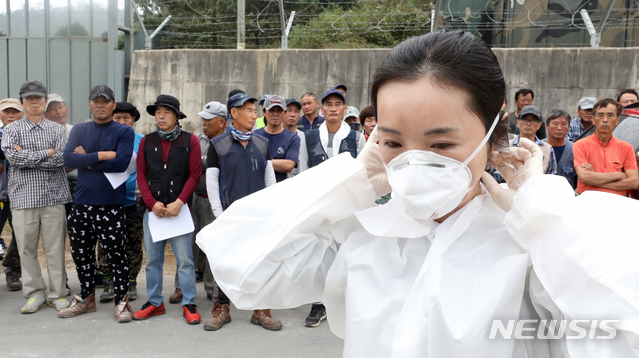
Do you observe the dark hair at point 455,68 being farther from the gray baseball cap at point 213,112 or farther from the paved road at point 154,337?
the gray baseball cap at point 213,112

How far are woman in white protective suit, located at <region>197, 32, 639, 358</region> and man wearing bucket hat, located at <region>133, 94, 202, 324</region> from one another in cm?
328

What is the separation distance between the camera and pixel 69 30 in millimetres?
9156

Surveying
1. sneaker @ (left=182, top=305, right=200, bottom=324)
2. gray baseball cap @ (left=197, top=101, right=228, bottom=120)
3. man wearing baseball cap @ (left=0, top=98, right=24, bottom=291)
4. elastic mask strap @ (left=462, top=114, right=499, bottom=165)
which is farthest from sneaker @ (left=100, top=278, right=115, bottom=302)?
elastic mask strap @ (left=462, top=114, right=499, bottom=165)

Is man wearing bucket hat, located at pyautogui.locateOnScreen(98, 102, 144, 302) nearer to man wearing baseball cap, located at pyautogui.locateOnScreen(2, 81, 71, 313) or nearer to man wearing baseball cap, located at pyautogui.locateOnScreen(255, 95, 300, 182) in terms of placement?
man wearing baseball cap, located at pyautogui.locateOnScreen(2, 81, 71, 313)

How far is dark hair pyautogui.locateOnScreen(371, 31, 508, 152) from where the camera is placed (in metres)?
1.17

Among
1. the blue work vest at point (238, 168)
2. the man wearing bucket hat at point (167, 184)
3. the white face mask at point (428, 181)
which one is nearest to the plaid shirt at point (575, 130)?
the blue work vest at point (238, 168)

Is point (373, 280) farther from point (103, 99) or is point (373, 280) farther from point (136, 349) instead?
point (103, 99)

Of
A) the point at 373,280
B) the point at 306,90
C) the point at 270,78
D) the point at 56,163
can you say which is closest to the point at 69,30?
the point at 270,78

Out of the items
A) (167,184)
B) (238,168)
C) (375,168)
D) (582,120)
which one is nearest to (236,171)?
(238,168)

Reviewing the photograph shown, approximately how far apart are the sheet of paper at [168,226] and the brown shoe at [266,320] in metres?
0.91

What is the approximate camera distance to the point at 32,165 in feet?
15.3

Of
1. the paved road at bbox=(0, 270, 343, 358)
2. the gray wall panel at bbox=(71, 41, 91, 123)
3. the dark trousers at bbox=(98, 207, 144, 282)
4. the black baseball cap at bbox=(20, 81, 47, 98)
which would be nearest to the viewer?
the paved road at bbox=(0, 270, 343, 358)

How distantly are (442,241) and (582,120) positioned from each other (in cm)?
591

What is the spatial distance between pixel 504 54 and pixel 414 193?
772 cm
